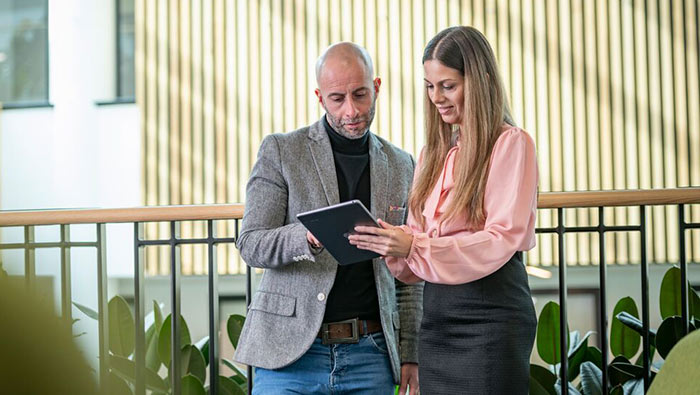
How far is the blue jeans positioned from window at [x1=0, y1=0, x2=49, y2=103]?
5.92m

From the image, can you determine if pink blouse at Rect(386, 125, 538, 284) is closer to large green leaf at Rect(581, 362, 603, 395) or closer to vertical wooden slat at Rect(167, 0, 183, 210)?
large green leaf at Rect(581, 362, 603, 395)

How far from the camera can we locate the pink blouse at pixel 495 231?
1.37m

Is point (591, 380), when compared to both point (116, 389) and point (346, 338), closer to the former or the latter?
point (346, 338)

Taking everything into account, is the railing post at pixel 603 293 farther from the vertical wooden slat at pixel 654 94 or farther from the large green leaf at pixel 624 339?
the vertical wooden slat at pixel 654 94

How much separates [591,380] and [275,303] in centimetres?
123

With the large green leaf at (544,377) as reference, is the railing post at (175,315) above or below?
above

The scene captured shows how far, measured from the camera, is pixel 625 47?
613cm

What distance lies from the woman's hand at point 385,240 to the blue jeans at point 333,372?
0.25 metres

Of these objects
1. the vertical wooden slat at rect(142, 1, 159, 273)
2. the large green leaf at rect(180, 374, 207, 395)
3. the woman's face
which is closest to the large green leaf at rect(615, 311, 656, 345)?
the woman's face

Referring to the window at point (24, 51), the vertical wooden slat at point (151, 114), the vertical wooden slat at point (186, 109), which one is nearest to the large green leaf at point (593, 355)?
the vertical wooden slat at point (186, 109)

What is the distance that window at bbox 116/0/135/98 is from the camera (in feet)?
22.1

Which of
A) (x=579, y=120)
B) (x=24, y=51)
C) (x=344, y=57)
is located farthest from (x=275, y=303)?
(x=24, y=51)

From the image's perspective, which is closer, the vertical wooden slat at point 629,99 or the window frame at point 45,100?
the vertical wooden slat at point 629,99

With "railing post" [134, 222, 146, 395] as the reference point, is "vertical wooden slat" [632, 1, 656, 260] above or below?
above
